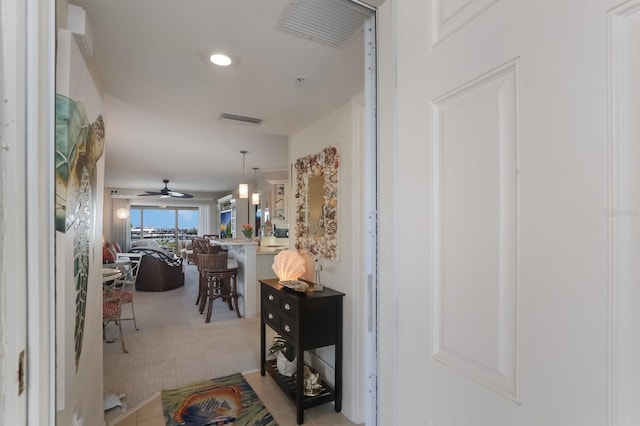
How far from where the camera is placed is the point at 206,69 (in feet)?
6.12

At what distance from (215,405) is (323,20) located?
8.50 feet

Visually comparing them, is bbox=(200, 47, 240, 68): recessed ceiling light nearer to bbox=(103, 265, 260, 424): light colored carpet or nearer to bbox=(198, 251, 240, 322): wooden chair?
bbox=(103, 265, 260, 424): light colored carpet

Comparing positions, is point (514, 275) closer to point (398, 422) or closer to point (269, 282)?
point (398, 422)

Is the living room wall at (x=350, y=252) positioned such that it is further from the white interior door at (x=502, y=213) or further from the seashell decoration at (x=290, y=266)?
the white interior door at (x=502, y=213)

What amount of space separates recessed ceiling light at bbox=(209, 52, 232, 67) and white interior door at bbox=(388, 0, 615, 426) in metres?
1.18

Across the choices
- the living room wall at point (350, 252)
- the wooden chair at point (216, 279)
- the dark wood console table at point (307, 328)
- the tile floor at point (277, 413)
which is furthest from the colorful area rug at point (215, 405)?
the wooden chair at point (216, 279)

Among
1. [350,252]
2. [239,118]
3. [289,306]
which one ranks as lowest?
[289,306]

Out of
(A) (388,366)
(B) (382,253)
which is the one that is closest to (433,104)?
(B) (382,253)

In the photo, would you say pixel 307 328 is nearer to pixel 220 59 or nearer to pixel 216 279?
pixel 220 59

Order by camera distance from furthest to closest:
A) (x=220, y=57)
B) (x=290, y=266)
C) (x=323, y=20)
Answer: (x=290, y=266)
(x=220, y=57)
(x=323, y=20)

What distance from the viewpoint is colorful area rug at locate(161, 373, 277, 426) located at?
7.07 feet

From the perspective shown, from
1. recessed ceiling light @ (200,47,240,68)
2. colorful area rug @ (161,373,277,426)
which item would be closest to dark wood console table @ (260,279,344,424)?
colorful area rug @ (161,373,277,426)

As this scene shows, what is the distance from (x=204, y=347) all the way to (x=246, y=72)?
2850 millimetres

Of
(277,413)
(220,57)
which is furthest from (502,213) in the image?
(277,413)
